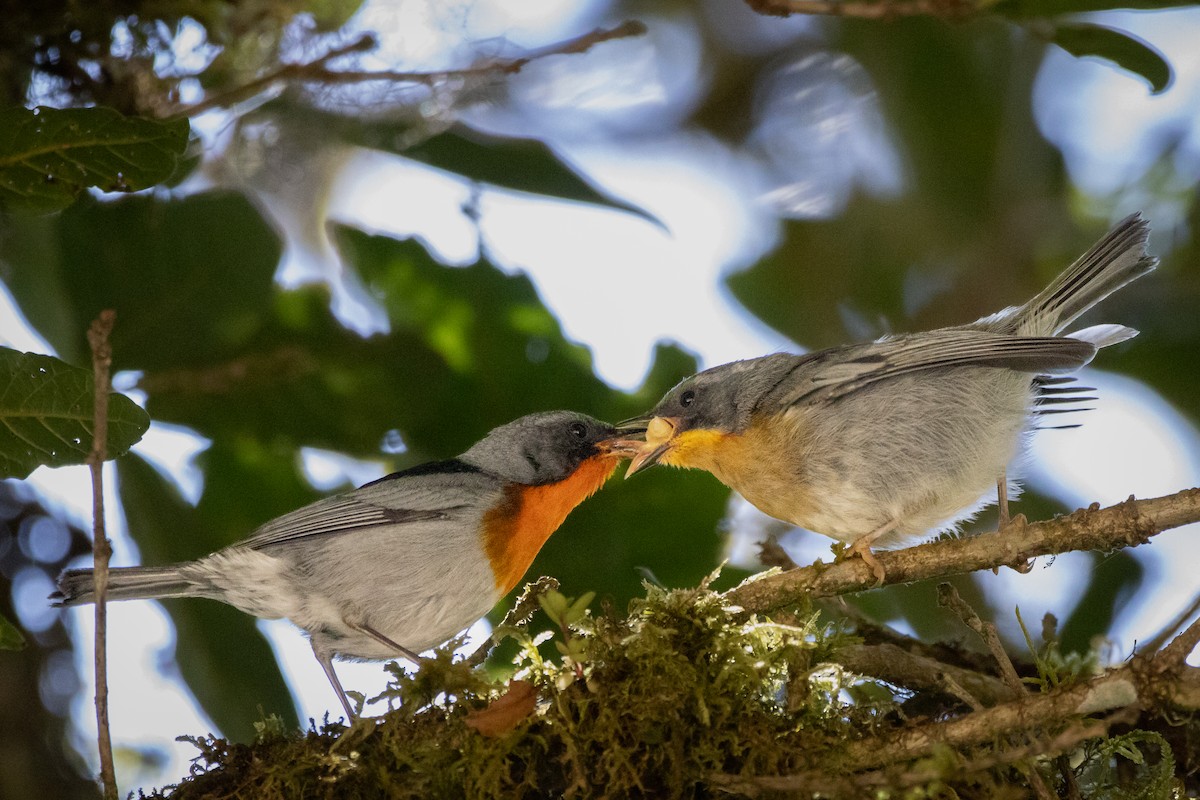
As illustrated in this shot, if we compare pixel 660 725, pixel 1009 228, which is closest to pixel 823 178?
pixel 1009 228

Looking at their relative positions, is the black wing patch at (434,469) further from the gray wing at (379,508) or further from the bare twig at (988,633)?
the bare twig at (988,633)

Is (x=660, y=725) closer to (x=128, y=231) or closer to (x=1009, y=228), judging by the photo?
(x=128, y=231)

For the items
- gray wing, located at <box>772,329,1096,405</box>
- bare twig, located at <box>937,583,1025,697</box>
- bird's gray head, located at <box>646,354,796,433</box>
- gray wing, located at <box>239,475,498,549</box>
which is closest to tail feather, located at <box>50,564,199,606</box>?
gray wing, located at <box>239,475,498,549</box>

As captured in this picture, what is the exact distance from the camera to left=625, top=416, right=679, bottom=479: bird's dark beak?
4359 mm

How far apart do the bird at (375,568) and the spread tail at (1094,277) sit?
6.92 ft

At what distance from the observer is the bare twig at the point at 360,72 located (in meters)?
4.24

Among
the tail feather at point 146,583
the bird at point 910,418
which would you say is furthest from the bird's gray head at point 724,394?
the tail feather at point 146,583

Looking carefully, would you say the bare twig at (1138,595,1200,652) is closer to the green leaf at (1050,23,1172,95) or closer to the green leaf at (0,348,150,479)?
the green leaf at (1050,23,1172,95)

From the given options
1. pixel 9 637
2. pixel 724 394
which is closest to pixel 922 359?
pixel 724 394

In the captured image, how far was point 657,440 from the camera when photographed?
173 inches

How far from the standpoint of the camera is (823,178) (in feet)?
27.8

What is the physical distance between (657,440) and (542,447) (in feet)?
1.86

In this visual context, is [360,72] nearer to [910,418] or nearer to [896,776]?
[910,418]

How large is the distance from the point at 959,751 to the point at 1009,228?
218 inches
